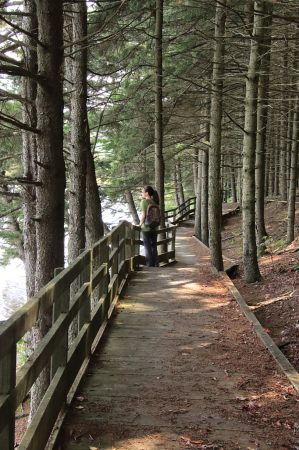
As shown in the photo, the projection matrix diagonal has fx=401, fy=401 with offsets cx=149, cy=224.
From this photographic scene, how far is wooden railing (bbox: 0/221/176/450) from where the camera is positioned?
219 centimetres

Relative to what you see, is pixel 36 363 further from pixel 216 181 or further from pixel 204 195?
pixel 204 195

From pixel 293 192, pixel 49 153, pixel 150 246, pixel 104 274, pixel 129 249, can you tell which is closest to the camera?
pixel 49 153

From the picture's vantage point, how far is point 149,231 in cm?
1041

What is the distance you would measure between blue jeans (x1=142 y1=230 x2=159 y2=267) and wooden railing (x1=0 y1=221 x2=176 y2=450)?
4.45 meters

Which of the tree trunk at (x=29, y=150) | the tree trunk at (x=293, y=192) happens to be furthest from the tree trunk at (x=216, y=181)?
the tree trunk at (x=29, y=150)

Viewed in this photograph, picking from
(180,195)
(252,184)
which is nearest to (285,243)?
(252,184)

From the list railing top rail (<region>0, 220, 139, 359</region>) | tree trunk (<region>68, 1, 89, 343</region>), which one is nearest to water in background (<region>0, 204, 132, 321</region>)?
tree trunk (<region>68, 1, 89, 343</region>)

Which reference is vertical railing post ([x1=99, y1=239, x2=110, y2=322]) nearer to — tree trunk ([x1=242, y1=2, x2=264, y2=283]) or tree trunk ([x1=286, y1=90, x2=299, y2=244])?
tree trunk ([x1=242, y1=2, x2=264, y2=283])

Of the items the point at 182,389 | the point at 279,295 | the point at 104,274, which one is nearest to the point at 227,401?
the point at 182,389

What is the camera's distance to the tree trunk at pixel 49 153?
16.5 ft

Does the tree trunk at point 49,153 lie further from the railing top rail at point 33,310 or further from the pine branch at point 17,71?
the railing top rail at point 33,310

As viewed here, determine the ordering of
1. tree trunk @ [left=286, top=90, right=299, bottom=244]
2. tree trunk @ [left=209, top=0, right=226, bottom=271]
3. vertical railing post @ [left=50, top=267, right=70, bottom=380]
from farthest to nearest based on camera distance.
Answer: tree trunk @ [left=286, top=90, right=299, bottom=244] < tree trunk @ [left=209, top=0, right=226, bottom=271] < vertical railing post @ [left=50, top=267, right=70, bottom=380]

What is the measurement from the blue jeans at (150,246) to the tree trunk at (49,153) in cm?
515

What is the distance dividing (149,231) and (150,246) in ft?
1.62
